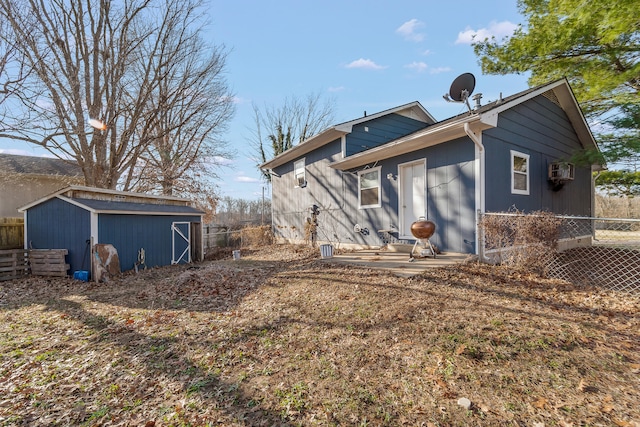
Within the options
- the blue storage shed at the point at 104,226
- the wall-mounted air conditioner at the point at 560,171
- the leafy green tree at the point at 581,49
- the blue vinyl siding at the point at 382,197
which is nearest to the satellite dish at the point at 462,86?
the blue vinyl siding at the point at 382,197

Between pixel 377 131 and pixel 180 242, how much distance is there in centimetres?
770

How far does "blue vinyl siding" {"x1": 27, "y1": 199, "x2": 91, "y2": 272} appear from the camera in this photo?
7648 millimetres

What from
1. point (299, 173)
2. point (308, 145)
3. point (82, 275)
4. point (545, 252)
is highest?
point (308, 145)

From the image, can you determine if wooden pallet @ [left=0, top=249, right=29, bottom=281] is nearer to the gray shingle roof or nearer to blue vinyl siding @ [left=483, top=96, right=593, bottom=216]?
the gray shingle roof

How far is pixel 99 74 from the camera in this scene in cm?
1085

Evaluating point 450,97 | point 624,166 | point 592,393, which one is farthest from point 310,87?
point 592,393

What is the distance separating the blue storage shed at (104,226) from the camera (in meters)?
7.64

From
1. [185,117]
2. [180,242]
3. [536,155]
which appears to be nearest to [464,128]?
[536,155]

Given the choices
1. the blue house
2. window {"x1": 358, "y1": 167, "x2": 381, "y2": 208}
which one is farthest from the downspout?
window {"x1": 358, "y1": 167, "x2": 381, "y2": 208}

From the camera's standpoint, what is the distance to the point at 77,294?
19.8 feet

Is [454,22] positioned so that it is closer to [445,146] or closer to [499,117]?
[499,117]

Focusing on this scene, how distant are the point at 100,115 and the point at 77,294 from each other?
7837mm

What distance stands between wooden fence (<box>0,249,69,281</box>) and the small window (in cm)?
745

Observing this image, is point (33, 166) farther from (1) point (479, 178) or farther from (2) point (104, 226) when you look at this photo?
(1) point (479, 178)
